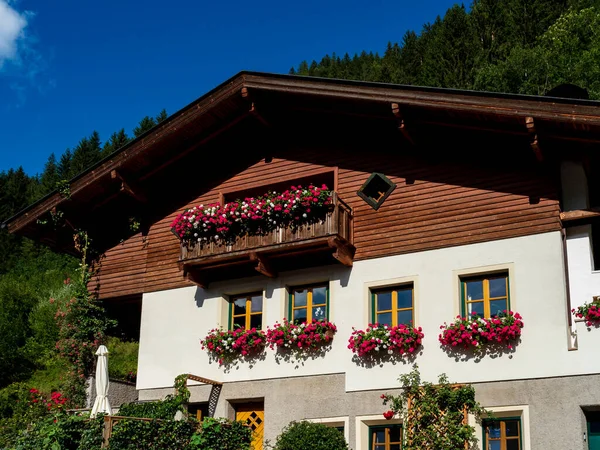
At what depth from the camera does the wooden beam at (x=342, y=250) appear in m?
17.2

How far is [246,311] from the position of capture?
1898cm

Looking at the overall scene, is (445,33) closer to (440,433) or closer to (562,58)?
(562,58)

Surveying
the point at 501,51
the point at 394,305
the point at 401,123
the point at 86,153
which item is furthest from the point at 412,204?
the point at 86,153

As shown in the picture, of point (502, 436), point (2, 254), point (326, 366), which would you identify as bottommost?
point (502, 436)

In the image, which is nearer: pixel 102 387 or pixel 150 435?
pixel 150 435

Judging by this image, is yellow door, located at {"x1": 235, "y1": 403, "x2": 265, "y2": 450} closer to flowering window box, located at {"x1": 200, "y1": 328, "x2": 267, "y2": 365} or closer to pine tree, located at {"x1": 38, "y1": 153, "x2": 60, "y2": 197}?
flowering window box, located at {"x1": 200, "y1": 328, "x2": 267, "y2": 365}

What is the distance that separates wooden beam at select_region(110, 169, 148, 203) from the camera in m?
20.0

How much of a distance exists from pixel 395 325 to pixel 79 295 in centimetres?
774

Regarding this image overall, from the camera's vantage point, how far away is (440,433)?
15391 mm

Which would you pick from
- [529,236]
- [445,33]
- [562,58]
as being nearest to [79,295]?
[529,236]

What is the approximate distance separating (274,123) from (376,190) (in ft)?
10.1

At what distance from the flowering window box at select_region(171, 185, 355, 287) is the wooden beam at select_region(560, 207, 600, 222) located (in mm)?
4209

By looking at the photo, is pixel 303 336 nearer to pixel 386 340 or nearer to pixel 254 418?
pixel 386 340

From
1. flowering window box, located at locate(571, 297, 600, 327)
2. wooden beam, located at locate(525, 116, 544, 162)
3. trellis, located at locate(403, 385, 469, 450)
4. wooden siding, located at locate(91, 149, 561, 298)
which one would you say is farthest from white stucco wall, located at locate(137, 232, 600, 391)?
wooden beam, located at locate(525, 116, 544, 162)
